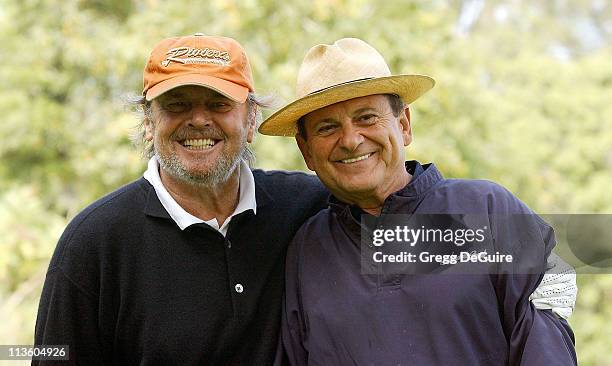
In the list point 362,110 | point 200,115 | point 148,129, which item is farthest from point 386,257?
point 148,129

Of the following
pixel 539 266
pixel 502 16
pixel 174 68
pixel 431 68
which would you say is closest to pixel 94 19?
pixel 431 68

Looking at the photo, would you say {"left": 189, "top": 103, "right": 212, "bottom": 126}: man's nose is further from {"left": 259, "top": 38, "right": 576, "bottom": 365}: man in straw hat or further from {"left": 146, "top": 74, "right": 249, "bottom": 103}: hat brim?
{"left": 259, "top": 38, "right": 576, "bottom": 365}: man in straw hat

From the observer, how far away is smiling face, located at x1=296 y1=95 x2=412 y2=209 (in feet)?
8.02

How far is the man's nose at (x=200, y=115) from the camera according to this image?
2.59 metres

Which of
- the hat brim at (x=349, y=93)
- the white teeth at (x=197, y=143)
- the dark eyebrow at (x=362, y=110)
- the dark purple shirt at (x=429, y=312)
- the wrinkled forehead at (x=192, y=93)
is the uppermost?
the wrinkled forehead at (x=192, y=93)

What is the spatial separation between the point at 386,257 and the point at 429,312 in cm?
23

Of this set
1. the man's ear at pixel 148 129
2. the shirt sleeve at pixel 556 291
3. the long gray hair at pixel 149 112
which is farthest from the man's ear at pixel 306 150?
the shirt sleeve at pixel 556 291

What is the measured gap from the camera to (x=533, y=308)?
2.27m

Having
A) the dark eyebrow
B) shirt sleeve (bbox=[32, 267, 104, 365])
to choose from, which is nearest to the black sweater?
shirt sleeve (bbox=[32, 267, 104, 365])

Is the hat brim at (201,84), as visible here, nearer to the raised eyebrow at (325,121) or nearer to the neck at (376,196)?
the raised eyebrow at (325,121)

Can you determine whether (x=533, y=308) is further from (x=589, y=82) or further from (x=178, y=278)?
(x=589, y=82)

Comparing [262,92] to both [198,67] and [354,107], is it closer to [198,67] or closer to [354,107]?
[198,67]

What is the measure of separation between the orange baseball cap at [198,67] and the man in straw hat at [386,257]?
205 mm

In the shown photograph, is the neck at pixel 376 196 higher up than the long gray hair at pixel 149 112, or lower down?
lower down
